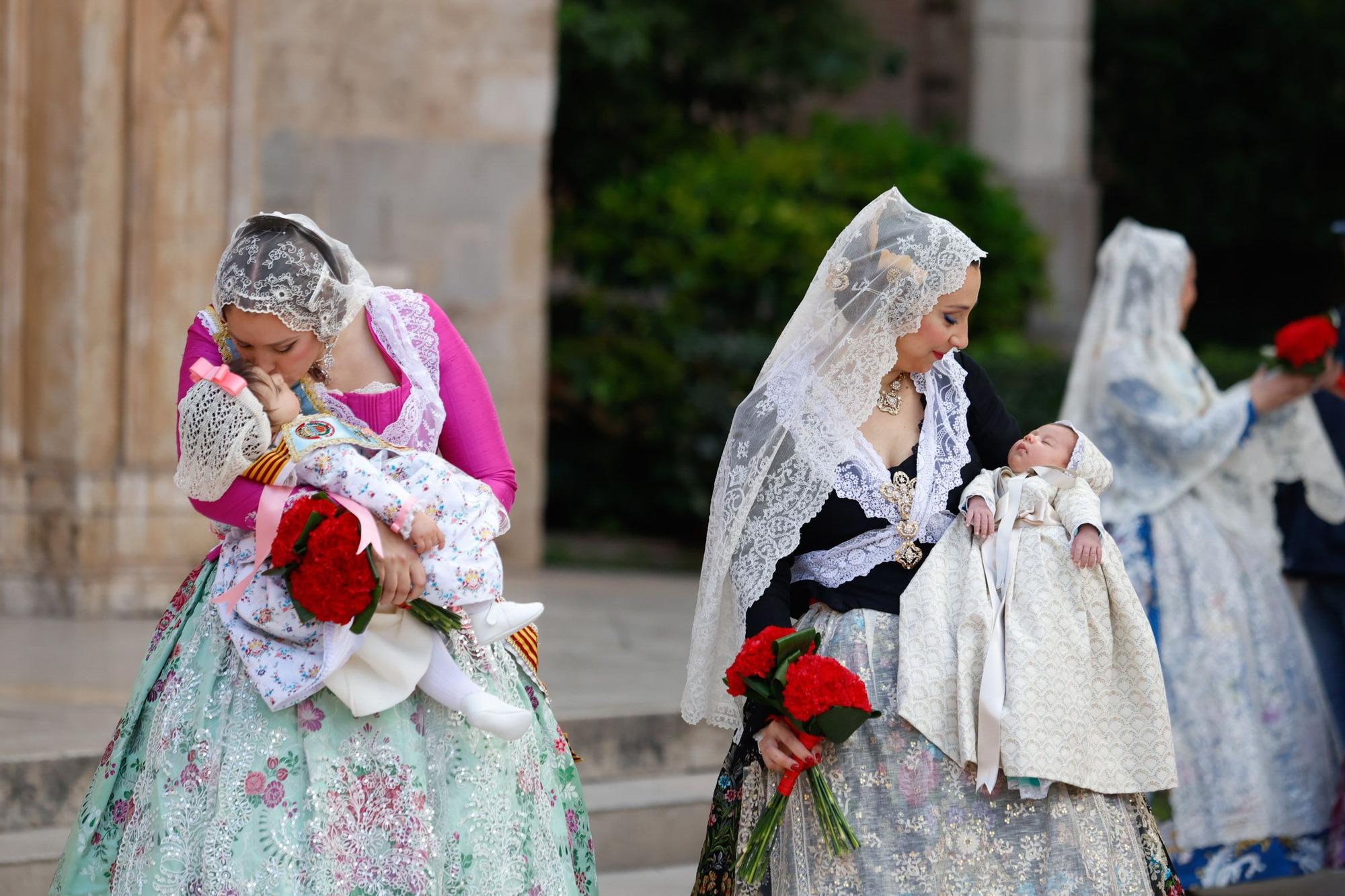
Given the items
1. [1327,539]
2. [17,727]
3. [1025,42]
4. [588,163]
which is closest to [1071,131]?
[1025,42]

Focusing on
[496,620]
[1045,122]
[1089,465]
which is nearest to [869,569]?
[1089,465]

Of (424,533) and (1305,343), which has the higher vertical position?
(1305,343)

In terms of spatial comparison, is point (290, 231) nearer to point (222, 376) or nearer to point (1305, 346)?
point (222, 376)

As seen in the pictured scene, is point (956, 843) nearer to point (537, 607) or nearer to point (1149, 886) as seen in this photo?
point (1149, 886)

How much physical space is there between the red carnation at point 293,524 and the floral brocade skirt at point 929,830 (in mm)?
1023

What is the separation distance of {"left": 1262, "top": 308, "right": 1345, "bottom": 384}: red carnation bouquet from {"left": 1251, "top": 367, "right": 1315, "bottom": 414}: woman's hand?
0.03 meters

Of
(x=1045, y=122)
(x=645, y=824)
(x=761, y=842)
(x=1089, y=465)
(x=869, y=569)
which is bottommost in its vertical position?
(x=645, y=824)

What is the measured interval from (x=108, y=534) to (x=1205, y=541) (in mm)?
4199

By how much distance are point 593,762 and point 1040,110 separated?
7.86 metres

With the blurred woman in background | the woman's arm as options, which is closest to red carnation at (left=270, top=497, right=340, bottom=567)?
the woman's arm

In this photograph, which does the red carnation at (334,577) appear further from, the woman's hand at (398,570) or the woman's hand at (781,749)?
the woman's hand at (781,749)

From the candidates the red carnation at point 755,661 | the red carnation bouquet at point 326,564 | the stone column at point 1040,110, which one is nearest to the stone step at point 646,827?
the red carnation at point 755,661

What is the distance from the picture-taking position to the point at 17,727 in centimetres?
503

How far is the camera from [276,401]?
10.5ft
